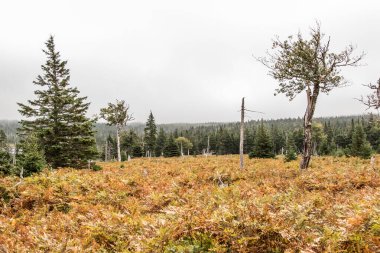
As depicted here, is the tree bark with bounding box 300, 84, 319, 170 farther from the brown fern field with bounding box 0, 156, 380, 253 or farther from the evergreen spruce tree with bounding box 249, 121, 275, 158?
the evergreen spruce tree with bounding box 249, 121, 275, 158

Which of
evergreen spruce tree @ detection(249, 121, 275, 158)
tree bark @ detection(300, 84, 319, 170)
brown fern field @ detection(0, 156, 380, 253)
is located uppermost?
tree bark @ detection(300, 84, 319, 170)

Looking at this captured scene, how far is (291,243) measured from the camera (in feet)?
14.8

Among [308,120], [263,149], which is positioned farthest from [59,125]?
[263,149]

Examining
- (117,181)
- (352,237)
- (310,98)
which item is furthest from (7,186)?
(310,98)

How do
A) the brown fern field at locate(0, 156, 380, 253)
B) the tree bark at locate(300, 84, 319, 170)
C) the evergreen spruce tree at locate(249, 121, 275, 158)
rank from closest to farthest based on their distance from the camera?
the brown fern field at locate(0, 156, 380, 253), the tree bark at locate(300, 84, 319, 170), the evergreen spruce tree at locate(249, 121, 275, 158)

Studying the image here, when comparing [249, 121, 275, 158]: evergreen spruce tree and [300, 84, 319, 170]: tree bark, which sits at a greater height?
[300, 84, 319, 170]: tree bark

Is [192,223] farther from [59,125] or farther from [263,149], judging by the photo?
[263,149]

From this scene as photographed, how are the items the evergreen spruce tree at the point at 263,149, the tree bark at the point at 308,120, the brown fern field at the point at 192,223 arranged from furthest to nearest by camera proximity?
1. the evergreen spruce tree at the point at 263,149
2. the tree bark at the point at 308,120
3. the brown fern field at the point at 192,223

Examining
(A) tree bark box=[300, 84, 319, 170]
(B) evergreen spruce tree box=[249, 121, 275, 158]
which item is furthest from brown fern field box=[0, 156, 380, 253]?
(B) evergreen spruce tree box=[249, 121, 275, 158]

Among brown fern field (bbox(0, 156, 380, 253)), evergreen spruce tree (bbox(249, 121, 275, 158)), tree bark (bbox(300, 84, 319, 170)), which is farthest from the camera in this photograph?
evergreen spruce tree (bbox(249, 121, 275, 158))

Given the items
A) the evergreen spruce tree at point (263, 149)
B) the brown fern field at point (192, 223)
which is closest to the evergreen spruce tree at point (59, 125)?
the brown fern field at point (192, 223)

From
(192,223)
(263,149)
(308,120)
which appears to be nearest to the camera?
(192,223)

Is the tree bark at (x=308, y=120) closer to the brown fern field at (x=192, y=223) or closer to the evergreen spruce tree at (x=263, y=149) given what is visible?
the brown fern field at (x=192, y=223)

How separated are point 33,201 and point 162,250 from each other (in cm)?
874
